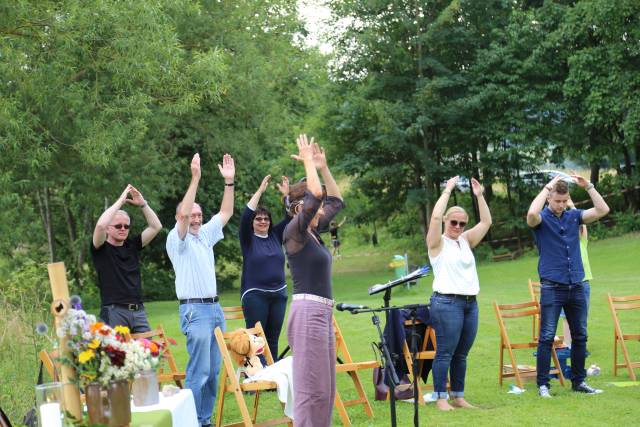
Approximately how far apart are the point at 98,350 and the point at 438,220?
178 inches

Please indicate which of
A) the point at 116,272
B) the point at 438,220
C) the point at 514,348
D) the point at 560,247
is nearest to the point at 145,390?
the point at 116,272

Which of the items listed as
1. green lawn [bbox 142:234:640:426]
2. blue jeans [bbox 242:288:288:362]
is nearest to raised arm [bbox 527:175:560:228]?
green lawn [bbox 142:234:640:426]

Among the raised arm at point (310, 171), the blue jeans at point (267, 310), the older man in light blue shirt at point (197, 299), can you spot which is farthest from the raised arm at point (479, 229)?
the raised arm at point (310, 171)

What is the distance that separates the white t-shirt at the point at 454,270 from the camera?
8.56 metres

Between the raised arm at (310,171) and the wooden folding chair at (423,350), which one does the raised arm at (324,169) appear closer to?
the raised arm at (310,171)

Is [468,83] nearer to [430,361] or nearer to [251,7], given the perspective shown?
[251,7]

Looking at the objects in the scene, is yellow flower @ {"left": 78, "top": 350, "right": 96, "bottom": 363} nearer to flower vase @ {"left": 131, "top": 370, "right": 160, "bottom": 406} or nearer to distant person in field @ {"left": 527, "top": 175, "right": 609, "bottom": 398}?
flower vase @ {"left": 131, "top": 370, "right": 160, "bottom": 406}

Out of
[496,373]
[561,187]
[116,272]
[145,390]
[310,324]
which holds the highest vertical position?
[561,187]

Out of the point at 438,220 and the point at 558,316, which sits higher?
the point at 438,220

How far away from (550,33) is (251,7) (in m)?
13.8

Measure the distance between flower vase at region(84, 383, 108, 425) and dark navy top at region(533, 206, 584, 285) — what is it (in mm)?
5662

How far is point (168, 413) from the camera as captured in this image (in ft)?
17.1

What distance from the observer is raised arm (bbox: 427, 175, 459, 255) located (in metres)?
8.34

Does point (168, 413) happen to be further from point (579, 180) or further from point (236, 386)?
point (579, 180)
